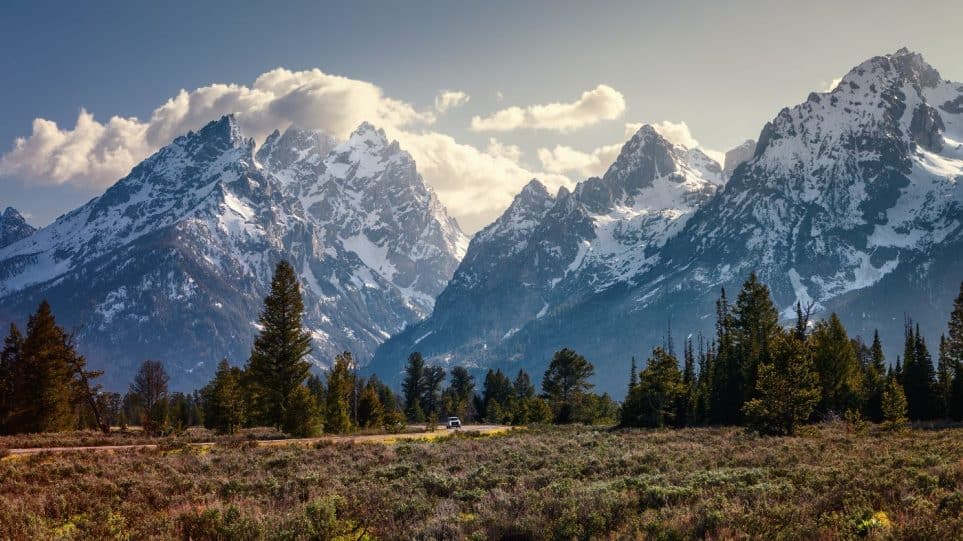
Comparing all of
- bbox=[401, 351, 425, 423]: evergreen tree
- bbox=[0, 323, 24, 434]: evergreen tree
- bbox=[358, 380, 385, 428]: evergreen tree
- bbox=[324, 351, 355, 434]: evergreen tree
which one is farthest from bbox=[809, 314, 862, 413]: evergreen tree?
bbox=[401, 351, 425, 423]: evergreen tree

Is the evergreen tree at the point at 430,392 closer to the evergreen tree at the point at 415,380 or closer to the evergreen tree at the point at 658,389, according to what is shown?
the evergreen tree at the point at 415,380

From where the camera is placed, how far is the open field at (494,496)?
1341 centimetres

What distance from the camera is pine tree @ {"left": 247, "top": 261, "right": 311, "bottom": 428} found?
5116cm

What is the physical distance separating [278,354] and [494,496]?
1483 inches

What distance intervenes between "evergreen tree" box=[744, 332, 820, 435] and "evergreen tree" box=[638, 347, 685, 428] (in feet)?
64.7

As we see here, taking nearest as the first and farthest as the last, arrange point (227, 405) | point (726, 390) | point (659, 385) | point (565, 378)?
1. point (659, 385)
2. point (726, 390)
3. point (227, 405)
4. point (565, 378)

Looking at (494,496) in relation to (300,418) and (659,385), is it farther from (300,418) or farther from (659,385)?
(659,385)

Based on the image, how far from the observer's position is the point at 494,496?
1767 cm

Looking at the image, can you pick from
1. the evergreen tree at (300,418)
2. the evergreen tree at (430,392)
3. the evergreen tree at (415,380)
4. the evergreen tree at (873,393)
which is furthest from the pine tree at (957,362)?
the evergreen tree at (415,380)

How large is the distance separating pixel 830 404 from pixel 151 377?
8886cm

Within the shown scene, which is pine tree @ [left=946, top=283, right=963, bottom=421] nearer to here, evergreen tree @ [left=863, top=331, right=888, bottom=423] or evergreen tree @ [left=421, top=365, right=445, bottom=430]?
evergreen tree @ [left=863, top=331, right=888, bottom=423]

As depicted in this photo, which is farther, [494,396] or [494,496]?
[494,396]

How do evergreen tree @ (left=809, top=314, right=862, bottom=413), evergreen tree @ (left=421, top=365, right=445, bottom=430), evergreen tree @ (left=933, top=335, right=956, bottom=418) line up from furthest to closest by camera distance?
evergreen tree @ (left=421, top=365, right=445, bottom=430), evergreen tree @ (left=809, top=314, right=862, bottom=413), evergreen tree @ (left=933, top=335, right=956, bottom=418)

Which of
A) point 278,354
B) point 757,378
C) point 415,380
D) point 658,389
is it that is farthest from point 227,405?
point 415,380
